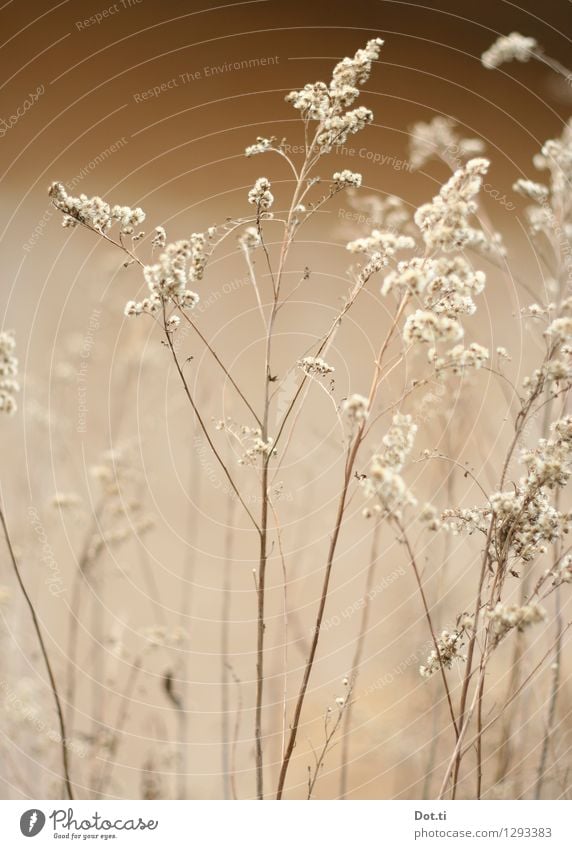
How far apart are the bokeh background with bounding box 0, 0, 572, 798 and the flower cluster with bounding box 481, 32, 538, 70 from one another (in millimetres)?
24

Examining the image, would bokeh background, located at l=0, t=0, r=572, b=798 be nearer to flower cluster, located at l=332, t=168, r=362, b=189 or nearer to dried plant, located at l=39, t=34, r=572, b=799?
dried plant, located at l=39, t=34, r=572, b=799

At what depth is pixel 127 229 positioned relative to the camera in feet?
2.82

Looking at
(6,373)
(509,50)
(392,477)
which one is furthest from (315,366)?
(509,50)

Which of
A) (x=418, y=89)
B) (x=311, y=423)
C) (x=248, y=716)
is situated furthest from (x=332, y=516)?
(x=418, y=89)

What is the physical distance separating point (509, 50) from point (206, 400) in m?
0.76

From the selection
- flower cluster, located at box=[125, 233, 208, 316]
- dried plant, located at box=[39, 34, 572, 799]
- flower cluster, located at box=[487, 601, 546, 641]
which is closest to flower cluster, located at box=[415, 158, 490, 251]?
dried plant, located at box=[39, 34, 572, 799]

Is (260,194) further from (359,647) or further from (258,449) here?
(359,647)

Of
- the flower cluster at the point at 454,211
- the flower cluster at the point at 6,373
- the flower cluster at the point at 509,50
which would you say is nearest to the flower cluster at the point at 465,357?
the flower cluster at the point at 454,211

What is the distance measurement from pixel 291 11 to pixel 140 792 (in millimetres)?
1290

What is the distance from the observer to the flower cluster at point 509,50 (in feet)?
3.68

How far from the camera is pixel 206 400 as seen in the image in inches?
45.5

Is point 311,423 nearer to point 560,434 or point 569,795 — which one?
point 560,434

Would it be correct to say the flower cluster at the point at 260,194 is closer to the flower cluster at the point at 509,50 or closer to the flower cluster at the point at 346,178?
the flower cluster at the point at 346,178

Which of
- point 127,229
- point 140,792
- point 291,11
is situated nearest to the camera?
point 127,229
